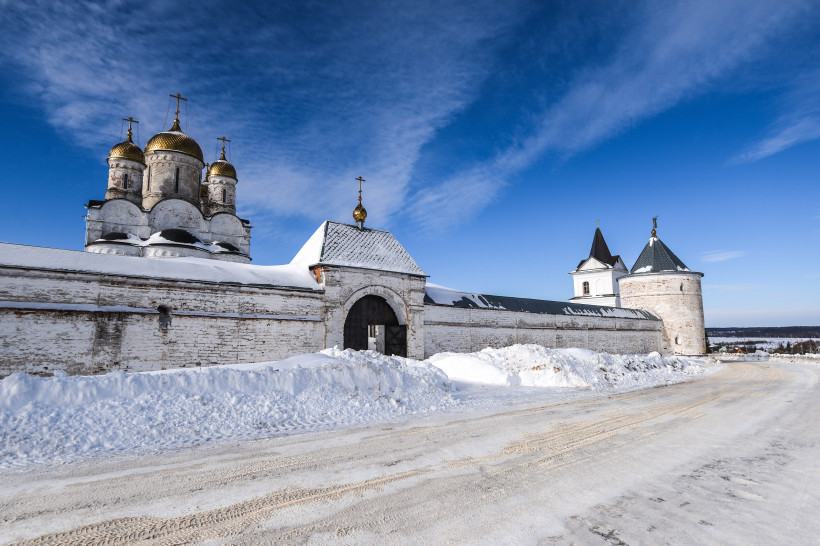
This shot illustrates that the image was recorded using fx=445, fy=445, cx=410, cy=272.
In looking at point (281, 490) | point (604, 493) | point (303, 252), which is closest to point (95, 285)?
point (303, 252)

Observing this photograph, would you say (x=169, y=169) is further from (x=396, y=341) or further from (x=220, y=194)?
(x=396, y=341)

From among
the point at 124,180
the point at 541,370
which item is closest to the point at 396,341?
the point at 541,370

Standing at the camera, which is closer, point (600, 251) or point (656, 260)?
point (656, 260)

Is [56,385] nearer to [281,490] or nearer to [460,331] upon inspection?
[281,490]

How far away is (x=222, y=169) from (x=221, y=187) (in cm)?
142

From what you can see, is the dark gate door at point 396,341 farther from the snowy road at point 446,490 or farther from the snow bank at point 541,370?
Result: the snowy road at point 446,490

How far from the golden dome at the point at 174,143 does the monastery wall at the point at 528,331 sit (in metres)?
18.9

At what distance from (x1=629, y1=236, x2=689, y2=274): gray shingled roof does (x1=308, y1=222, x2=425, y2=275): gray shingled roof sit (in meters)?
26.0

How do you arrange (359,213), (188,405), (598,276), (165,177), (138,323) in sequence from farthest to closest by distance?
(598,276) → (165,177) → (359,213) → (138,323) → (188,405)

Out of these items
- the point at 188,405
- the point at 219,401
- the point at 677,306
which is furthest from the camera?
the point at 677,306

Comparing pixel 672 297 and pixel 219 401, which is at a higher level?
pixel 672 297

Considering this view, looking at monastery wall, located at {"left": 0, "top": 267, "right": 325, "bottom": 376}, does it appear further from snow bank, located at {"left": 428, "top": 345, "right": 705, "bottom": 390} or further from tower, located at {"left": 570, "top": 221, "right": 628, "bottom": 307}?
tower, located at {"left": 570, "top": 221, "right": 628, "bottom": 307}

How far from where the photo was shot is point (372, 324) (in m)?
17.8

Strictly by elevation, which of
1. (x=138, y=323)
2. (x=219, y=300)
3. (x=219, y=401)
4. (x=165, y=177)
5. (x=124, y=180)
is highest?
(x=124, y=180)
